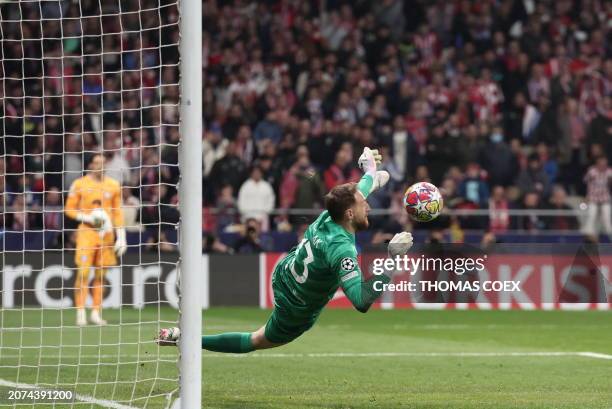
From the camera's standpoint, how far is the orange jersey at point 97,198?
16.4 metres

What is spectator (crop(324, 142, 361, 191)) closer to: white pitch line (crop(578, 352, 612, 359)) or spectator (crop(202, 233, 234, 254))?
spectator (crop(202, 233, 234, 254))

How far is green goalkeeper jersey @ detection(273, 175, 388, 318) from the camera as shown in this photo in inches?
314

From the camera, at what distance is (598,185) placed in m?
23.2

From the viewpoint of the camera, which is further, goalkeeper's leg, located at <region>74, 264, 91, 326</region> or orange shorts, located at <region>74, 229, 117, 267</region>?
orange shorts, located at <region>74, 229, 117, 267</region>

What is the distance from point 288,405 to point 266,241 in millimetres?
12649

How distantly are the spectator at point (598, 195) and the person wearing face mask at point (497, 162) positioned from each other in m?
1.50

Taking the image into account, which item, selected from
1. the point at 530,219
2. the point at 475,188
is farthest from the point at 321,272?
the point at 530,219

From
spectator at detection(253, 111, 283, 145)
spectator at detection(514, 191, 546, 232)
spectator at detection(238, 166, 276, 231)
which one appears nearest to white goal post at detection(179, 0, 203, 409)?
spectator at detection(238, 166, 276, 231)

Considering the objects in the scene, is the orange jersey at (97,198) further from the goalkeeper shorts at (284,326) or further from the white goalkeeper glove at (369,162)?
the white goalkeeper glove at (369,162)

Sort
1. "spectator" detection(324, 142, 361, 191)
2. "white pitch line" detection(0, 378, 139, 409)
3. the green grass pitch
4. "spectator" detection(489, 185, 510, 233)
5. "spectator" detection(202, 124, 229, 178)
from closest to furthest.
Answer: "white pitch line" detection(0, 378, 139, 409)
the green grass pitch
"spectator" detection(324, 142, 361, 191)
"spectator" detection(489, 185, 510, 233)
"spectator" detection(202, 124, 229, 178)

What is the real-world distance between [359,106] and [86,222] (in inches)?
383

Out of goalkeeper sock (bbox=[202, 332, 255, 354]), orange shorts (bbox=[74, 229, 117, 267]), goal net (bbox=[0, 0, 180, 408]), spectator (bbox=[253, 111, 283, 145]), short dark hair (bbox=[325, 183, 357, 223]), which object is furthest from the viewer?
spectator (bbox=[253, 111, 283, 145])

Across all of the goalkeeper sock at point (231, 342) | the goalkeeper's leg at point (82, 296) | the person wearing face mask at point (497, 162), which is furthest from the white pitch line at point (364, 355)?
the person wearing face mask at point (497, 162)

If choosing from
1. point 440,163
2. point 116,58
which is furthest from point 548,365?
point 116,58
